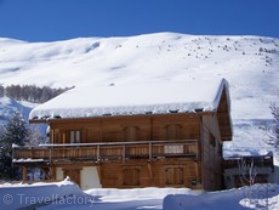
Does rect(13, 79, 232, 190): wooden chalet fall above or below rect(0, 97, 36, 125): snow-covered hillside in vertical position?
below

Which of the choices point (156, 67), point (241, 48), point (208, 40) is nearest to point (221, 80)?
point (156, 67)

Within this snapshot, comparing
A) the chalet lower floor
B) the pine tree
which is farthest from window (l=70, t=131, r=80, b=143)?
the pine tree

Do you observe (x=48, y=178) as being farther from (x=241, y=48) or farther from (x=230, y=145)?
(x=241, y=48)

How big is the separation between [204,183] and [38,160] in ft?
29.7

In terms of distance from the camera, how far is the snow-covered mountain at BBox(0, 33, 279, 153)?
3981 inches

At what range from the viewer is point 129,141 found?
114 feet

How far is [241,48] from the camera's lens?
16812 centimetres

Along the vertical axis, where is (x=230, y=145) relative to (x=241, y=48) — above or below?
below

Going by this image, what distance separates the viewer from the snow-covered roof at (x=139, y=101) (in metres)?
33.5

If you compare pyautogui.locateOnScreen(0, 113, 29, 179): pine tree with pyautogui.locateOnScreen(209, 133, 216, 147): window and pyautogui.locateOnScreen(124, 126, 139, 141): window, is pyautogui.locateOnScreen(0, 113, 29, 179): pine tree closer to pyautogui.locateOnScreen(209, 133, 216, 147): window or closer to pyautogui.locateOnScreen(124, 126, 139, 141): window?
pyautogui.locateOnScreen(209, 133, 216, 147): window

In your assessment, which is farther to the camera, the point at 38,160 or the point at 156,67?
the point at 156,67

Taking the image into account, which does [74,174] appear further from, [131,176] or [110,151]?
[131,176]

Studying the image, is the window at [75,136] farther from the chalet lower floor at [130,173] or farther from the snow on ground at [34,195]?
the snow on ground at [34,195]

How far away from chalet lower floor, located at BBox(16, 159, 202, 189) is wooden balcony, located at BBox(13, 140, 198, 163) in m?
0.35
